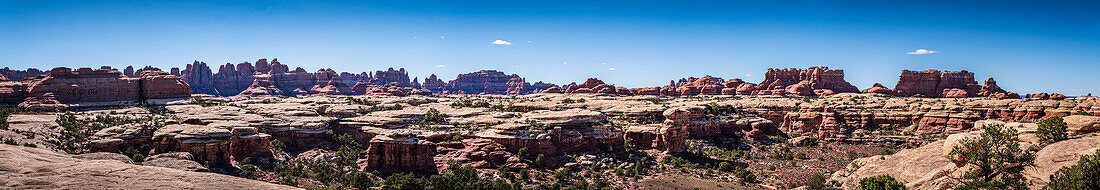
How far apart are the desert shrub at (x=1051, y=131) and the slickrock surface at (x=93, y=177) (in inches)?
1530

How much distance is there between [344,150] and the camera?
52.0 metres

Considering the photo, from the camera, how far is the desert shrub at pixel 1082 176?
61.2 feet

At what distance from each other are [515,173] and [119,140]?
31917 mm

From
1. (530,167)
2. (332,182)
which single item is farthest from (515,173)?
(332,182)

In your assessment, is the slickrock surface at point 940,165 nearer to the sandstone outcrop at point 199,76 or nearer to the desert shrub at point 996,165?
the desert shrub at point 996,165

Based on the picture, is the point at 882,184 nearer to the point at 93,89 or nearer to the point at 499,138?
the point at 499,138

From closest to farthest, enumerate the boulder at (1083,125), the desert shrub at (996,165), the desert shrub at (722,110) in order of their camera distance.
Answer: the desert shrub at (996,165) → the boulder at (1083,125) → the desert shrub at (722,110)

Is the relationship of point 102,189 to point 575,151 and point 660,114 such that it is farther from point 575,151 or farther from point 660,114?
point 660,114

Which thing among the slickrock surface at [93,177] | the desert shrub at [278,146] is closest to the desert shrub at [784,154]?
the slickrock surface at [93,177]

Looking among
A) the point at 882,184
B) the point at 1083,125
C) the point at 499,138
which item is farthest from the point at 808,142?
the point at 499,138

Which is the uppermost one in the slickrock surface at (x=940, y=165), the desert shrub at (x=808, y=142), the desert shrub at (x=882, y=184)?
the slickrock surface at (x=940, y=165)

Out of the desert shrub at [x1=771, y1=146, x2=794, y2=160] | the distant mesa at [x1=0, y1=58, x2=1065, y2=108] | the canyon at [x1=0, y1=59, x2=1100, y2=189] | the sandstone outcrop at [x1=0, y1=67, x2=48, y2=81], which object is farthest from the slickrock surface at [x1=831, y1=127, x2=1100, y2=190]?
the sandstone outcrop at [x1=0, y1=67, x2=48, y2=81]

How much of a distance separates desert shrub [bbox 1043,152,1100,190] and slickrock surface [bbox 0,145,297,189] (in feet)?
107

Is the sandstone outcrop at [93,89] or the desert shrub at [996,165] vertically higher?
the sandstone outcrop at [93,89]
